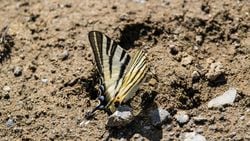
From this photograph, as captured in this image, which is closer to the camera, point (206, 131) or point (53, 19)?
point (206, 131)

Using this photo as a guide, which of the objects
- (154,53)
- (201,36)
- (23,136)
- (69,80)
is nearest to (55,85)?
(69,80)

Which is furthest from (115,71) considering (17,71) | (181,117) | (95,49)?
(17,71)

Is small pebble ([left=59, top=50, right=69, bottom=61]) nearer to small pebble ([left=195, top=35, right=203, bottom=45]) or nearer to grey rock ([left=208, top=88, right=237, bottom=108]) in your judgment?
small pebble ([left=195, top=35, right=203, bottom=45])

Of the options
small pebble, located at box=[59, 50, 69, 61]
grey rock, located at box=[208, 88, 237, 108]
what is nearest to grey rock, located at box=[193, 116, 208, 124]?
grey rock, located at box=[208, 88, 237, 108]

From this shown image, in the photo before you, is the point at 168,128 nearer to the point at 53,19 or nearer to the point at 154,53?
the point at 154,53

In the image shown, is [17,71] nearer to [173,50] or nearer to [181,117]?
[173,50]
